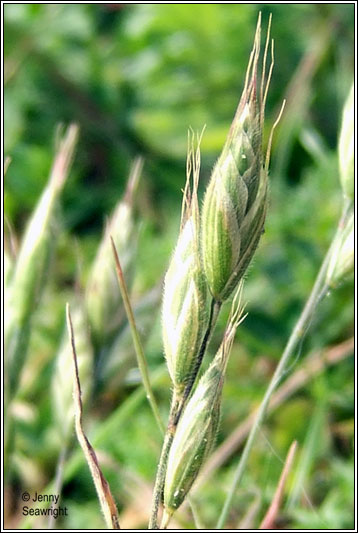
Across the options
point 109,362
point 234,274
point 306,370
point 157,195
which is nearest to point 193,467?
point 234,274

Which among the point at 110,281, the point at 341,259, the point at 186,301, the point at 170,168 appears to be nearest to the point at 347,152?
the point at 341,259

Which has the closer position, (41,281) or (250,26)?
(41,281)

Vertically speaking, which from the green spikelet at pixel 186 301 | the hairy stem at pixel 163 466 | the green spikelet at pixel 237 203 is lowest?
the hairy stem at pixel 163 466

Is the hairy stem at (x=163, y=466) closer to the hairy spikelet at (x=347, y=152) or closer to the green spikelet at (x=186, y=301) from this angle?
the green spikelet at (x=186, y=301)

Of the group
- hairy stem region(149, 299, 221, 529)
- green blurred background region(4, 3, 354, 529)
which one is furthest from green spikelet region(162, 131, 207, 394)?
green blurred background region(4, 3, 354, 529)

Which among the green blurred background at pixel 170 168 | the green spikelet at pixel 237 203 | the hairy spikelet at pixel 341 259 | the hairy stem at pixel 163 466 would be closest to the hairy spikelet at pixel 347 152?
the hairy spikelet at pixel 341 259

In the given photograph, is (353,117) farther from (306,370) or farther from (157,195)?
(157,195)
